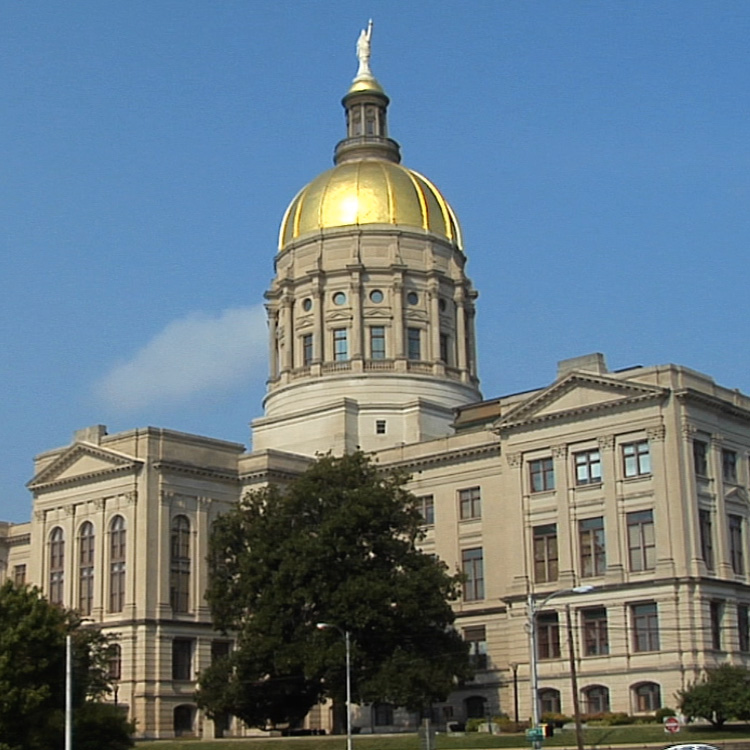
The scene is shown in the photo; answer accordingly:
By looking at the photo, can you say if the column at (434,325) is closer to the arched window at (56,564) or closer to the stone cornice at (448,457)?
the stone cornice at (448,457)

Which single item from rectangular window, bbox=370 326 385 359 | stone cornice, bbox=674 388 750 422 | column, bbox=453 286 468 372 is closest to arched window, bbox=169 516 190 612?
rectangular window, bbox=370 326 385 359

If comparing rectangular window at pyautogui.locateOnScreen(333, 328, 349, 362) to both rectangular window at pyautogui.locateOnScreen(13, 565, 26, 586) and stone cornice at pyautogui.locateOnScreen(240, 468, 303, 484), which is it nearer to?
stone cornice at pyautogui.locateOnScreen(240, 468, 303, 484)

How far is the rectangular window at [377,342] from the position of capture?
112 metres

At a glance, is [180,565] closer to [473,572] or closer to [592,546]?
[473,572]

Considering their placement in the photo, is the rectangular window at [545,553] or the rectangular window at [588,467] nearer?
the rectangular window at [588,467]

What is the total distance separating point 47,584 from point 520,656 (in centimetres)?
3521

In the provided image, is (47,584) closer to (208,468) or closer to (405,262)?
(208,468)

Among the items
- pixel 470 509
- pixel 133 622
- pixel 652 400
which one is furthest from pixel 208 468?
pixel 652 400

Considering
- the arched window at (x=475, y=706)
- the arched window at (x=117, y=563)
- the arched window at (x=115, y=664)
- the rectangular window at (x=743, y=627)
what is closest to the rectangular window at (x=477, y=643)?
the arched window at (x=475, y=706)

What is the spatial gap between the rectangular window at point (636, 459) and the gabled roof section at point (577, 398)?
2.42 meters

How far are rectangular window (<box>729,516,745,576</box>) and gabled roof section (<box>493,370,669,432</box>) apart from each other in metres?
9.15

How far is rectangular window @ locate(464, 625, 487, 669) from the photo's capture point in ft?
297

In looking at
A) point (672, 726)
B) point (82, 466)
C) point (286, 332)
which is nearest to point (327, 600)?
point (672, 726)

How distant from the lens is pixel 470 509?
9350cm
